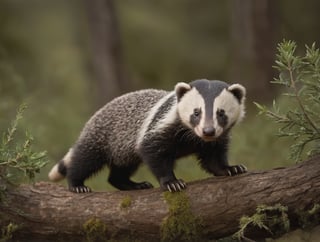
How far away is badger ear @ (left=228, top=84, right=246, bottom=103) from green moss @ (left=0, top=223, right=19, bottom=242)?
6.71ft

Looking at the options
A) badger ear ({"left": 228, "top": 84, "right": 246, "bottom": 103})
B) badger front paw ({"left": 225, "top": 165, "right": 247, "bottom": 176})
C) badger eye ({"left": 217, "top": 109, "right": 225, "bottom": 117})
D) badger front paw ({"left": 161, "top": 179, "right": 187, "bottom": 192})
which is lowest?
badger front paw ({"left": 161, "top": 179, "right": 187, "bottom": 192})

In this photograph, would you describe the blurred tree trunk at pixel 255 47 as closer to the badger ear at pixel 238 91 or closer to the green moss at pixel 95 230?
the badger ear at pixel 238 91

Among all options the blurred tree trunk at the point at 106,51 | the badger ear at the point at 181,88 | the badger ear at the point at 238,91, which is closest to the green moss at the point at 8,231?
the badger ear at the point at 181,88

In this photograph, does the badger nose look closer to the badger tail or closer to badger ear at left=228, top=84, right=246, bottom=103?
badger ear at left=228, top=84, right=246, bottom=103

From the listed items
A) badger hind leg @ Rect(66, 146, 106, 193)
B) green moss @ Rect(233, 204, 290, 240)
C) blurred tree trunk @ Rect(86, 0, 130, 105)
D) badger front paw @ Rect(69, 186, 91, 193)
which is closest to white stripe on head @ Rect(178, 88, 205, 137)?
green moss @ Rect(233, 204, 290, 240)

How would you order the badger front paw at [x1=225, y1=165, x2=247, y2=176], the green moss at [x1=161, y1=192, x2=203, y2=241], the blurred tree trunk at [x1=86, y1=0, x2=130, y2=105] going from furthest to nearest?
the blurred tree trunk at [x1=86, y1=0, x2=130, y2=105]
the badger front paw at [x1=225, y1=165, x2=247, y2=176]
the green moss at [x1=161, y1=192, x2=203, y2=241]

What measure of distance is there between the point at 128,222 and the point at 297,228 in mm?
1279

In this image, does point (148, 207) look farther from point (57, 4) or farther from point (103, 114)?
point (57, 4)

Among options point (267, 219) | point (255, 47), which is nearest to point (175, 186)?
point (267, 219)

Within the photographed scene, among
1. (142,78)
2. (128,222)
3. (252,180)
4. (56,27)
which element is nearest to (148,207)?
(128,222)

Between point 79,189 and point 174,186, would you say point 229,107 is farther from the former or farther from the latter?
point 79,189

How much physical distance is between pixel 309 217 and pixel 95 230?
1640 millimetres

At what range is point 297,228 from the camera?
6.02m

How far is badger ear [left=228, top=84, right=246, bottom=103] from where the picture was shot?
6.66 meters
